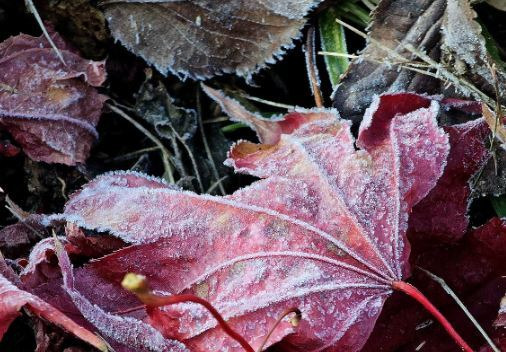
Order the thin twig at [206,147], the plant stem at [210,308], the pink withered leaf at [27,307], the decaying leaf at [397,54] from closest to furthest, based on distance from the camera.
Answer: the plant stem at [210,308]
the pink withered leaf at [27,307]
the decaying leaf at [397,54]
the thin twig at [206,147]

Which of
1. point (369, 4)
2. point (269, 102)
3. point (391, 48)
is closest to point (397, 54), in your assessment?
point (391, 48)

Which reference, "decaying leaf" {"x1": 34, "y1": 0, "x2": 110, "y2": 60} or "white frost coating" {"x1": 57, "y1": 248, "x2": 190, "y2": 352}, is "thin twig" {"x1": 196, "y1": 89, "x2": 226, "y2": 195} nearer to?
"decaying leaf" {"x1": 34, "y1": 0, "x2": 110, "y2": 60}

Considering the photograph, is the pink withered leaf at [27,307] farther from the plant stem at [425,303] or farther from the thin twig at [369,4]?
the thin twig at [369,4]

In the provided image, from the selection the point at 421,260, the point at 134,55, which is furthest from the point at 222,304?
the point at 134,55

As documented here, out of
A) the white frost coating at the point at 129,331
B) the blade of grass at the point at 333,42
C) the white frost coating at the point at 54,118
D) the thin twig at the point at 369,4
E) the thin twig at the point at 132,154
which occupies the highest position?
the thin twig at the point at 369,4

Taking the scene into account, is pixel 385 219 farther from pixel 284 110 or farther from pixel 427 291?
pixel 284 110

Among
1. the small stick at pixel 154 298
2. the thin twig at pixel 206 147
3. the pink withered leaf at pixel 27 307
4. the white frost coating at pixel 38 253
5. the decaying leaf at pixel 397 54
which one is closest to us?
the small stick at pixel 154 298

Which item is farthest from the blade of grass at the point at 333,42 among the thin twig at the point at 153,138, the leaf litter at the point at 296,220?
the thin twig at the point at 153,138
